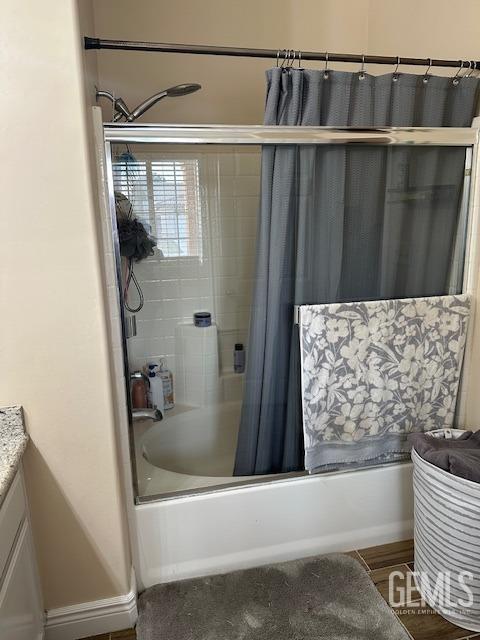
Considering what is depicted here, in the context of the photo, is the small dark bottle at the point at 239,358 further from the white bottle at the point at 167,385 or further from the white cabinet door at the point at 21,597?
the white cabinet door at the point at 21,597

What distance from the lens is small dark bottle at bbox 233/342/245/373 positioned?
1793 mm

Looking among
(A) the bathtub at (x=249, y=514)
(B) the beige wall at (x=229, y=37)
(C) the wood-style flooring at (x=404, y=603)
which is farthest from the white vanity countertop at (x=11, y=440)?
(B) the beige wall at (x=229, y=37)

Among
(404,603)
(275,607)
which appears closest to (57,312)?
(275,607)

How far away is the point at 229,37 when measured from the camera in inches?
80.0

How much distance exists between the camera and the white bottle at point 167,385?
1.85 metres

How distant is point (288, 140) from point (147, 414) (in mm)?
1092

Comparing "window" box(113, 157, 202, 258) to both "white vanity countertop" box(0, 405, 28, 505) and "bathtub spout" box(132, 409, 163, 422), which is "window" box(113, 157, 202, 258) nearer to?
"bathtub spout" box(132, 409, 163, 422)

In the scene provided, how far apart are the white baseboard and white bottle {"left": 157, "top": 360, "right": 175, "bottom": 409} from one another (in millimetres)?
692

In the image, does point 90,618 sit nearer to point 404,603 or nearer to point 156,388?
point 156,388

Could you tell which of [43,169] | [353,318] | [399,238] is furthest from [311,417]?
[43,169]

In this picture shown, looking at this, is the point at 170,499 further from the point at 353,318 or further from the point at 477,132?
the point at 477,132

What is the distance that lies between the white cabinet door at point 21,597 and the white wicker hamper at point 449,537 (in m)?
1.19

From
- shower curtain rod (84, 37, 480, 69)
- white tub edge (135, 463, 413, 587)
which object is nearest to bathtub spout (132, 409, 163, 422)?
white tub edge (135, 463, 413, 587)

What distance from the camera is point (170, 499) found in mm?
1566
